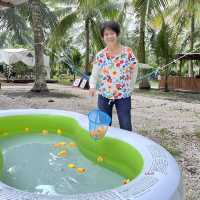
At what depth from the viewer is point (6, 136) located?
539 cm

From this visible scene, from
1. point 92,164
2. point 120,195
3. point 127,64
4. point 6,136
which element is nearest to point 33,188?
point 92,164

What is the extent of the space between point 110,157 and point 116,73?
1024 mm

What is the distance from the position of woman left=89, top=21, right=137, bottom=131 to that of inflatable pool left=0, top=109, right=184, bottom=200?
0.38m

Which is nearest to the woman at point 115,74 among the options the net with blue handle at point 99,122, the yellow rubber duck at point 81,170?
the net with blue handle at point 99,122

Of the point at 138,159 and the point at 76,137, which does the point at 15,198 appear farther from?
the point at 76,137

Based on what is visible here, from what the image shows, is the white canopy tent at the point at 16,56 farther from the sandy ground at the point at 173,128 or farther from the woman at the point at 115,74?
the woman at the point at 115,74

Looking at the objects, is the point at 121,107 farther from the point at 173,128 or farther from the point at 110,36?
the point at 173,128

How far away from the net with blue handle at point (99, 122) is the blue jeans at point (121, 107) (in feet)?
0.94

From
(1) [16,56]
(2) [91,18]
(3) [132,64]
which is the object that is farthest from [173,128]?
(1) [16,56]

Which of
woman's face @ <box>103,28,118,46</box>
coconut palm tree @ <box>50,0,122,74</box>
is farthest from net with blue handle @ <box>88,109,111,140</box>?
coconut palm tree @ <box>50,0,122,74</box>

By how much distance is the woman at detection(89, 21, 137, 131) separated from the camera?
13.7 ft

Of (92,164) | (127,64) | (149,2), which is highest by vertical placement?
(149,2)

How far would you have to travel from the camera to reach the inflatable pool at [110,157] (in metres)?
2.30

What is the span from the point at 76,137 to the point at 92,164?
3.36 feet
